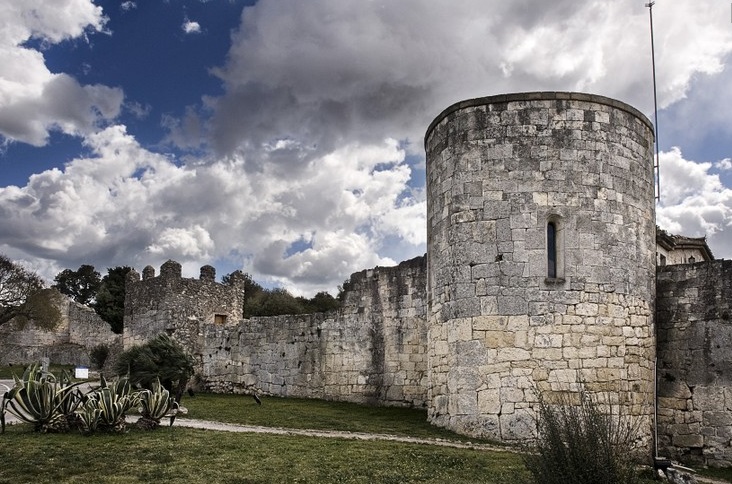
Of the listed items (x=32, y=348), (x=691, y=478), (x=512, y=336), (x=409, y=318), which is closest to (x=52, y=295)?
(x=32, y=348)

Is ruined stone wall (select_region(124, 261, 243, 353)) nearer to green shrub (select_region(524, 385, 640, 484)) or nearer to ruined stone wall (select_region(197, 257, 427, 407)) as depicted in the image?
ruined stone wall (select_region(197, 257, 427, 407))

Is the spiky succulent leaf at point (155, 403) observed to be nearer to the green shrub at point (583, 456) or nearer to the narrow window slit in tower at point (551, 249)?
the green shrub at point (583, 456)

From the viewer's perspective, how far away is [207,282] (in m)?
28.1

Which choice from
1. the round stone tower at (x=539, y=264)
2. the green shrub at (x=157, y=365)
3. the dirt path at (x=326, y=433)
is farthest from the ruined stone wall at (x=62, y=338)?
the round stone tower at (x=539, y=264)

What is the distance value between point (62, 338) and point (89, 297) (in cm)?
1773

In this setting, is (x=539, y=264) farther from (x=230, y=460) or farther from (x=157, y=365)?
(x=157, y=365)

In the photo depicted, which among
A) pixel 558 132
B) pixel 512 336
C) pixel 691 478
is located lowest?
pixel 691 478

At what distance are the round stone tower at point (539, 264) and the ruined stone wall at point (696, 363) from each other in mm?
603

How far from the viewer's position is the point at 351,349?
2089 cm

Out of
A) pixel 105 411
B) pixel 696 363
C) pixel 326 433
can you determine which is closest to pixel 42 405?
pixel 105 411

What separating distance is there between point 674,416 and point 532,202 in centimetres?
531

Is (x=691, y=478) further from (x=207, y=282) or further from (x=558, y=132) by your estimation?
(x=207, y=282)

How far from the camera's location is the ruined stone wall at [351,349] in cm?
1941

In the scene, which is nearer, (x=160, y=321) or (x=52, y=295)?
(x=160, y=321)
